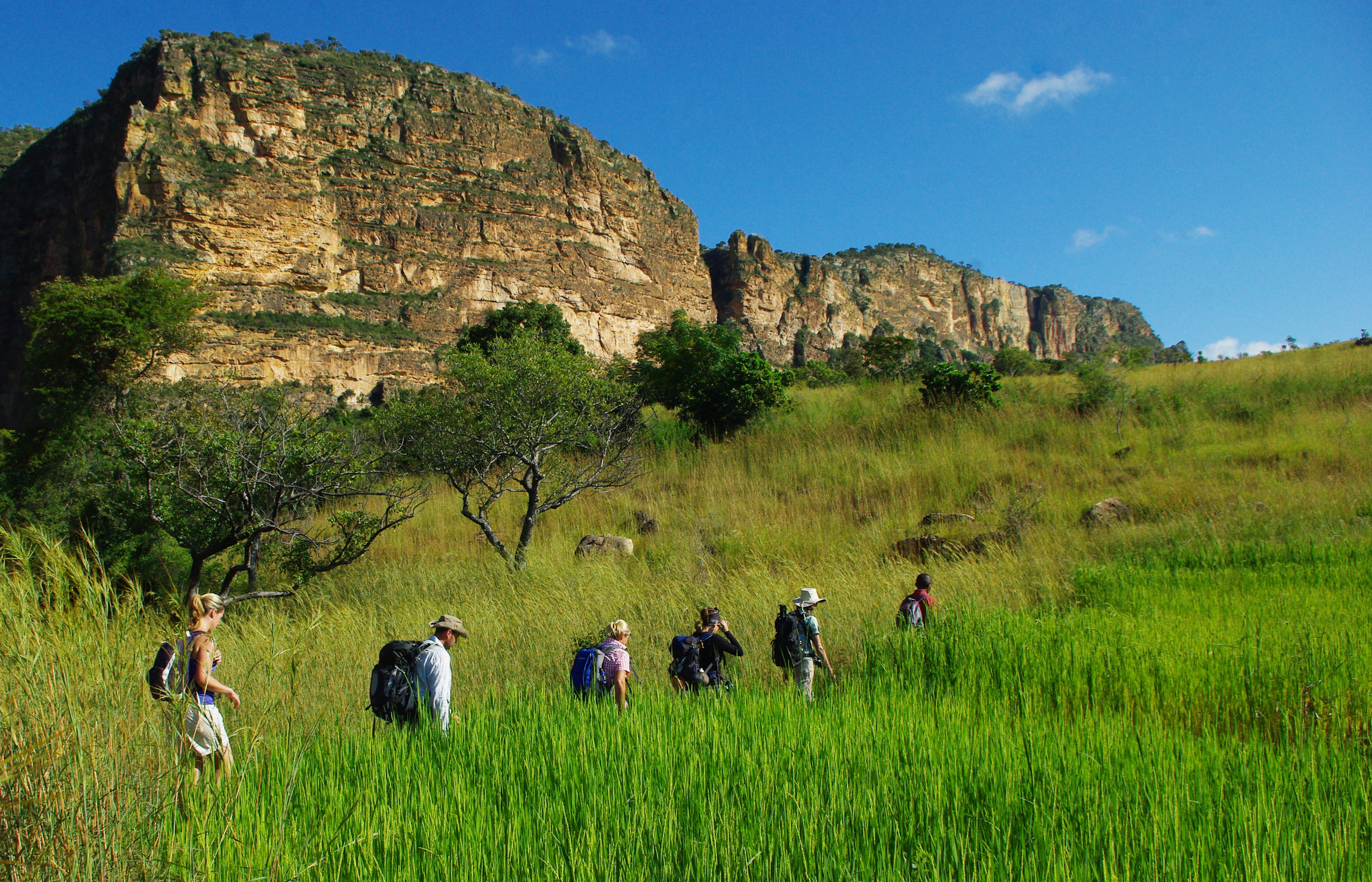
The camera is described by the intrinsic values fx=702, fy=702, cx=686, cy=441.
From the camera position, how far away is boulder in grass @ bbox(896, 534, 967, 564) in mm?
Result: 8039

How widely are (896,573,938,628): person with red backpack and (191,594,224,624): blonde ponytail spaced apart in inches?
177

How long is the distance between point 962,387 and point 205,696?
12840mm

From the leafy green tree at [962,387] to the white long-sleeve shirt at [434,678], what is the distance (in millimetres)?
11126

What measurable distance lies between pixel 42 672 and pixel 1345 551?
8.48 m

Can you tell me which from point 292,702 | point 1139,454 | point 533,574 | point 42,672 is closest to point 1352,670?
point 292,702

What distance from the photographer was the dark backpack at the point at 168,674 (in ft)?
8.27

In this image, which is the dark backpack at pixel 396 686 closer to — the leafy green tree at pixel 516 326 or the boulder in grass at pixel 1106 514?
the boulder in grass at pixel 1106 514

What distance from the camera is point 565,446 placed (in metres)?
13.7

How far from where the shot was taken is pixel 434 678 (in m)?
4.18

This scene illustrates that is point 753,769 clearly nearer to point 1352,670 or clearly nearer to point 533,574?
point 1352,670

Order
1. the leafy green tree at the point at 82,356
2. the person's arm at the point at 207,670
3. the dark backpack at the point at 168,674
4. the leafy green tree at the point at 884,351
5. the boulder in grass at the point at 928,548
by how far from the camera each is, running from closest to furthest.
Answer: the dark backpack at the point at 168,674, the person's arm at the point at 207,670, the boulder in grass at the point at 928,548, the leafy green tree at the point at 82,356, the leafy green tree at the point at 884,351

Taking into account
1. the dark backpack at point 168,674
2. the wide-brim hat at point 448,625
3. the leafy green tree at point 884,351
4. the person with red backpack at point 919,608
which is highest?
the leafy green tree at point 884,351

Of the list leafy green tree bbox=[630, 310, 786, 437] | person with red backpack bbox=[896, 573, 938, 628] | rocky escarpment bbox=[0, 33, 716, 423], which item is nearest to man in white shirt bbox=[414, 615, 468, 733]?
person with red backpack bbox=[896, 573, 938, 628]

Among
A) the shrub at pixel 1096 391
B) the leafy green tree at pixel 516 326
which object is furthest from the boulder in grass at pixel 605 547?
the leafy green tree at pixel 516 326
